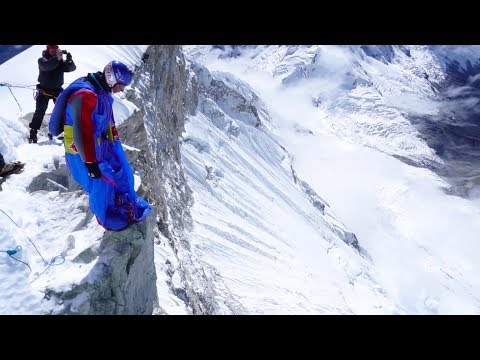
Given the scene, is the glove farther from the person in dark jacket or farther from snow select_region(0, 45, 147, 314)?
the person in dark jacket

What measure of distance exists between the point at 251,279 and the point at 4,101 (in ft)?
107

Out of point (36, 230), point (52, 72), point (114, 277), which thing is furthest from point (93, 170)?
point (52, 72)

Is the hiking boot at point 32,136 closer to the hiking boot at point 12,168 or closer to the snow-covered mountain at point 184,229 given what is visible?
the snow-covered mountain at point 184,229

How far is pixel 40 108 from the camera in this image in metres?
9.44

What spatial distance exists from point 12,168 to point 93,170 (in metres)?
2.85

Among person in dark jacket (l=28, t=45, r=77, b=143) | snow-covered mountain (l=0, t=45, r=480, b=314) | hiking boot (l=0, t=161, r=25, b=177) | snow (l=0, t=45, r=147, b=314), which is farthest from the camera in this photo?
person in dark jacket (l=28, t=45, r=77, b=143)

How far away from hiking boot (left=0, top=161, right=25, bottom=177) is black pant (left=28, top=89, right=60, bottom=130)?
136 cm

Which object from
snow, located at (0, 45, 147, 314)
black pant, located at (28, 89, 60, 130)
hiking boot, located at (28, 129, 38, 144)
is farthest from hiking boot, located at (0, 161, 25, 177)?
black pant, located at (28, 89, 60, 130)

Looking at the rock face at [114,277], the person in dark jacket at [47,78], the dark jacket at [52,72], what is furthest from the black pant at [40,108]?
the rock face at [114,277]

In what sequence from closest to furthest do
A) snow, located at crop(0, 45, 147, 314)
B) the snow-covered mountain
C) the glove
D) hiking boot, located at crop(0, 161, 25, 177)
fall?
1. snow, located at crop(0, 45, 147, 314)
2. the glove
3. the snow-covered mountain
4. hiking boot, located at crop(0, 161, 25, 177)

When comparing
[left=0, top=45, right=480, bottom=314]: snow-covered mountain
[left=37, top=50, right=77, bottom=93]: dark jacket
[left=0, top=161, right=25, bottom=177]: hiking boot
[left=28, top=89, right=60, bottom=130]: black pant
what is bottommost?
[left=0, top=45, right=480, bottom=314]: snow-covered mountain

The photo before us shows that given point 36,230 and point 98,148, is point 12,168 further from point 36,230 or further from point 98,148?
point 98,148

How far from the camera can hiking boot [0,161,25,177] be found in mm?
8000
